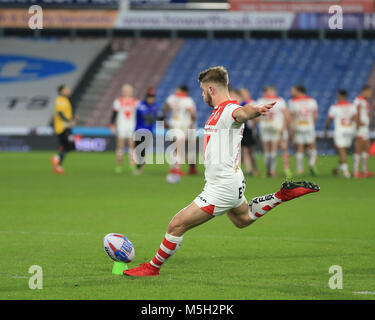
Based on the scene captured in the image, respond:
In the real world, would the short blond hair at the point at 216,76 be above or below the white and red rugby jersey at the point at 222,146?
above

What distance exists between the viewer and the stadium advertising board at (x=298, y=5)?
31.4m

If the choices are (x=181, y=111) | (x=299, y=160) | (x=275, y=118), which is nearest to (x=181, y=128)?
(x=181, y=111)

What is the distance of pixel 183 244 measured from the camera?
412 inches

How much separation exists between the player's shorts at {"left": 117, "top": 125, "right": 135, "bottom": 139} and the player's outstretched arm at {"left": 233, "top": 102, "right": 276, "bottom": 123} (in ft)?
54.6

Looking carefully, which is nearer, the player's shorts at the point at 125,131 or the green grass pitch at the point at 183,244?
the green grass pitch at the point at 183,244

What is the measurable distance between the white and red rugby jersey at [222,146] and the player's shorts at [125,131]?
16.2m

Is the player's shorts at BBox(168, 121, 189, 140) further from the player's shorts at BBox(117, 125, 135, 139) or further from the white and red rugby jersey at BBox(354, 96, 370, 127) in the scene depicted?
the white and red rugby jersey at BBox(354, 96, 370, 127)

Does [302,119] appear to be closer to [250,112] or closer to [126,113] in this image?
[126,113]

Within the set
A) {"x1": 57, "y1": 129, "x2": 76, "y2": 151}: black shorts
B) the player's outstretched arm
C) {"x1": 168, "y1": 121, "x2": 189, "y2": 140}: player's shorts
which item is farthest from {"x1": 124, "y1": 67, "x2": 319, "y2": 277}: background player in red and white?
{"x1": 57, "y1": 129, "x2": 76, "y2": 151}: black shorts

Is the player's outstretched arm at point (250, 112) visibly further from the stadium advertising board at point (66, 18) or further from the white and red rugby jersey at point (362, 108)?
the stadium advertising board at point (66, 18)

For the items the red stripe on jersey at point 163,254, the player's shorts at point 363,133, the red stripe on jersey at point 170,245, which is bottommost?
the red stripe on jersey at point 163,254

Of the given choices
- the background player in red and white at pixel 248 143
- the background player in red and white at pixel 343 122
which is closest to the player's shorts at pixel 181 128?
the background player in red and white at pixel 248 143

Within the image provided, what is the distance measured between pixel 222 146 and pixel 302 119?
1418cm

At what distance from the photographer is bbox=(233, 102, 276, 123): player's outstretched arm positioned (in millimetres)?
7410
